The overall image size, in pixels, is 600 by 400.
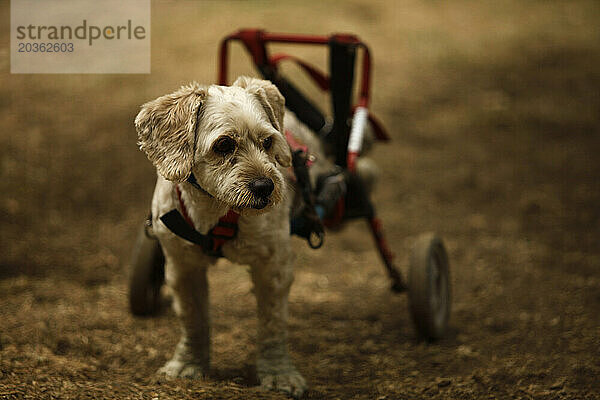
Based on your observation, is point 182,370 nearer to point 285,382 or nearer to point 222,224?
point 285,382

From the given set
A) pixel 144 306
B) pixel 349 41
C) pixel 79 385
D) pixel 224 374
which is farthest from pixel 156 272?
pixel 349 41

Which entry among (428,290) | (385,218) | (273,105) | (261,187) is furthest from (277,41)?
(385,218)

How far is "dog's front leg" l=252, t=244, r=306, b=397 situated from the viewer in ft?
10.3

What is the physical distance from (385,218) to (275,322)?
369cm

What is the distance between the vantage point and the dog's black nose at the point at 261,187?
2.54m

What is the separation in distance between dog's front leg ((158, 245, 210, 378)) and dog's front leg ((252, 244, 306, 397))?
0.34 metres

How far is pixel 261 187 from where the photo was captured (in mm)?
2545

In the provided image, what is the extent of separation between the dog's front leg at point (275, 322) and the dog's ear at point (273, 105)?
1.63 ft

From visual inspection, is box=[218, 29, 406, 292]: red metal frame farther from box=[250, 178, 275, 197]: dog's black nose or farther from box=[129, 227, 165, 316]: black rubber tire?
box=[250, 178, 275, 197]: dog's black nose

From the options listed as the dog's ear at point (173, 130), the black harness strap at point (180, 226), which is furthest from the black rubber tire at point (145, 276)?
the dog's ear at point (173, 130)

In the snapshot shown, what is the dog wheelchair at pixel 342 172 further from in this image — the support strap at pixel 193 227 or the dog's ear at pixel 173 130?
the dog's ear at pixel 173 130

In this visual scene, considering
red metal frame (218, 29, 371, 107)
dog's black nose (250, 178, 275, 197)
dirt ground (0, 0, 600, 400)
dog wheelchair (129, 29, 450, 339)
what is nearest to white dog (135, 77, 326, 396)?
dog's black nose (250, 178, 275, 197)

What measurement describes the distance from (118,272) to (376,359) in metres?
2.57

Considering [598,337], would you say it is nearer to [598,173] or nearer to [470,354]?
[470,354]
